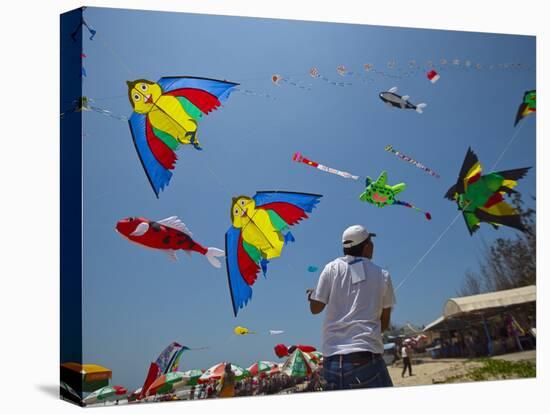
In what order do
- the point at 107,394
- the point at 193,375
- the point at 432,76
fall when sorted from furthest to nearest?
the point at 432,76
the point at 193,375
the point at 107,394

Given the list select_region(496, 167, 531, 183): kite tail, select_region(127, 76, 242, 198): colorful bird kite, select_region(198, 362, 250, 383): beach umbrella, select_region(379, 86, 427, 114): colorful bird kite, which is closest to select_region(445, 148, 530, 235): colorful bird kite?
select_region(496, 167, 531, 183): kite tail

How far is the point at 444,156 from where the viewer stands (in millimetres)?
7699

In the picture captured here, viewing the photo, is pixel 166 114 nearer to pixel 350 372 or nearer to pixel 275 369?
pixel 275 369

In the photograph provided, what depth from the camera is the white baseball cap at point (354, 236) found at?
7094 mm

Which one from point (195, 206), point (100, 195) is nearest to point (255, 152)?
point (195, 206)

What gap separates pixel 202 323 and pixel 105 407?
87 cm

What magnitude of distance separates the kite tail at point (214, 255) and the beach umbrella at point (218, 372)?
70 cm

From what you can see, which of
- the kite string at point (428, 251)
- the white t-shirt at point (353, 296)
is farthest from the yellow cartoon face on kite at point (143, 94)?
the kite string at point (428, 251)

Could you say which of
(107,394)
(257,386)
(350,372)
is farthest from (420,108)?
(107,394)

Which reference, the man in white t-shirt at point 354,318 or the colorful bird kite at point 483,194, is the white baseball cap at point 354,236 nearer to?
the man in white t-shirt at point 354,318

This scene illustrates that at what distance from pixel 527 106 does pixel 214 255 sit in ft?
9.54

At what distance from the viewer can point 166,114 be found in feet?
22.7

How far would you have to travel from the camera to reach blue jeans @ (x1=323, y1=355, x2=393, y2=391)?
665 centimetres

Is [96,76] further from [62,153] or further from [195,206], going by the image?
[195,206]
